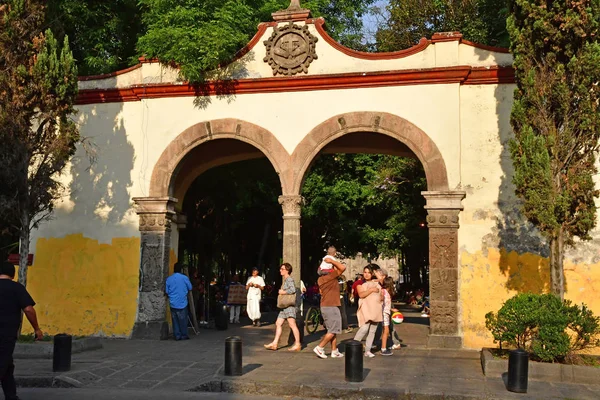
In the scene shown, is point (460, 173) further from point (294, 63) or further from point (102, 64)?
point (102, 64)

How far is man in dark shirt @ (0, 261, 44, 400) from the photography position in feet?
23.2

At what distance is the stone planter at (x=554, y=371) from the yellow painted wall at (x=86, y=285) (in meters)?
7.73

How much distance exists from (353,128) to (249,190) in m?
9.11

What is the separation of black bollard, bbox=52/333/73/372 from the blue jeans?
Answer: 429 centimetres

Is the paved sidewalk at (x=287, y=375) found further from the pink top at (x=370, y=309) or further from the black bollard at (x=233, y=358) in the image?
the pink top at (x=370, y=309)

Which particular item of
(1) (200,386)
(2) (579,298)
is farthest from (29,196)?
(2) (579,298)

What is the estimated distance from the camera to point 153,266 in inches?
554

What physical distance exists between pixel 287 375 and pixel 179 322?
16.9 feet

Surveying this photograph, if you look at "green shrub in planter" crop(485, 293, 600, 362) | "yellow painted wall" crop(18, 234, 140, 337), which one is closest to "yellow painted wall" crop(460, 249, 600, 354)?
"green shrub in planter" crop(485, 293, 600, 362)

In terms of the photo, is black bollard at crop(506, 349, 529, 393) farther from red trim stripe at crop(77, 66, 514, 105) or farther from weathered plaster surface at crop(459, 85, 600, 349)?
red trim stripe at crop(77, 66, 514, 105)

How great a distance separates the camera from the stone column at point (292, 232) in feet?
43.3

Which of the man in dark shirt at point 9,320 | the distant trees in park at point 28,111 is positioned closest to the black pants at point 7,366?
the man in dark shirt at point 9,320

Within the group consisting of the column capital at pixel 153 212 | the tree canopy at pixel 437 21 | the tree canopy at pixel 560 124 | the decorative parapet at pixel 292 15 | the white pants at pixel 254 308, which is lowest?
the white pants at pixel 254 308

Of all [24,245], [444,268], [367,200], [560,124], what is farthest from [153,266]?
[367,200]
